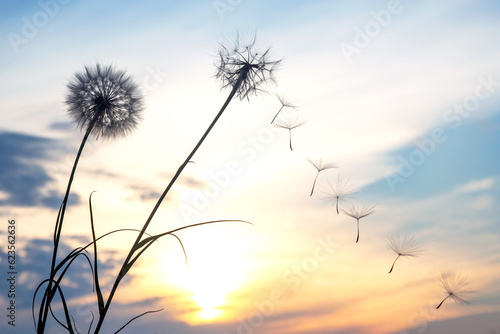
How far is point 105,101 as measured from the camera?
17.9 ft

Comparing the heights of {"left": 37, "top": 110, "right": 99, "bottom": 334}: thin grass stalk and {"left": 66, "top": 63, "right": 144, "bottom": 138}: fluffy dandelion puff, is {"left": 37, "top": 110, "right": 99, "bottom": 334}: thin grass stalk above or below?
below

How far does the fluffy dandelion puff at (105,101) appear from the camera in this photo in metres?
5.46

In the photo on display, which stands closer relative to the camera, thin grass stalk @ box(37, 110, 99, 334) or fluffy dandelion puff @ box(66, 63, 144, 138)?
thin grass stalk @ box(37, 110, 99, 334)

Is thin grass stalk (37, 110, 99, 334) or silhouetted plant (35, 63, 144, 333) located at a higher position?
silhouetted plant (35, 63, 144, 333)

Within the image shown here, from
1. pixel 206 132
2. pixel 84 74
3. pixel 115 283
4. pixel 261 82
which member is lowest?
pixel 115 283

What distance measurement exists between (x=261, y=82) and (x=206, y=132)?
124 centimetres

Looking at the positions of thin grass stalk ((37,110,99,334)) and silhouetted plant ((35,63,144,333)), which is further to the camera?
silhouetted plant ((35,63,144,333))

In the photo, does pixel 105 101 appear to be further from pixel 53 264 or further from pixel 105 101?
pixel 53 264

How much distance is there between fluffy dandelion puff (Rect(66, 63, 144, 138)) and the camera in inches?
215

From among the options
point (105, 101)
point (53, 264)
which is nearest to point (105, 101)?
point (105, 101)

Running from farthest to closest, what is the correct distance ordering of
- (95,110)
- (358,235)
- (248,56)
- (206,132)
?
(95,110)
(248,56)
(358,235)
(206,132)

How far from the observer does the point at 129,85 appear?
218 inches

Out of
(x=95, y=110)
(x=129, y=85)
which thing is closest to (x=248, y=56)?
(x=129, y=85)

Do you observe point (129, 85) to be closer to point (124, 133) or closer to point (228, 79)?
point (124, 133)
